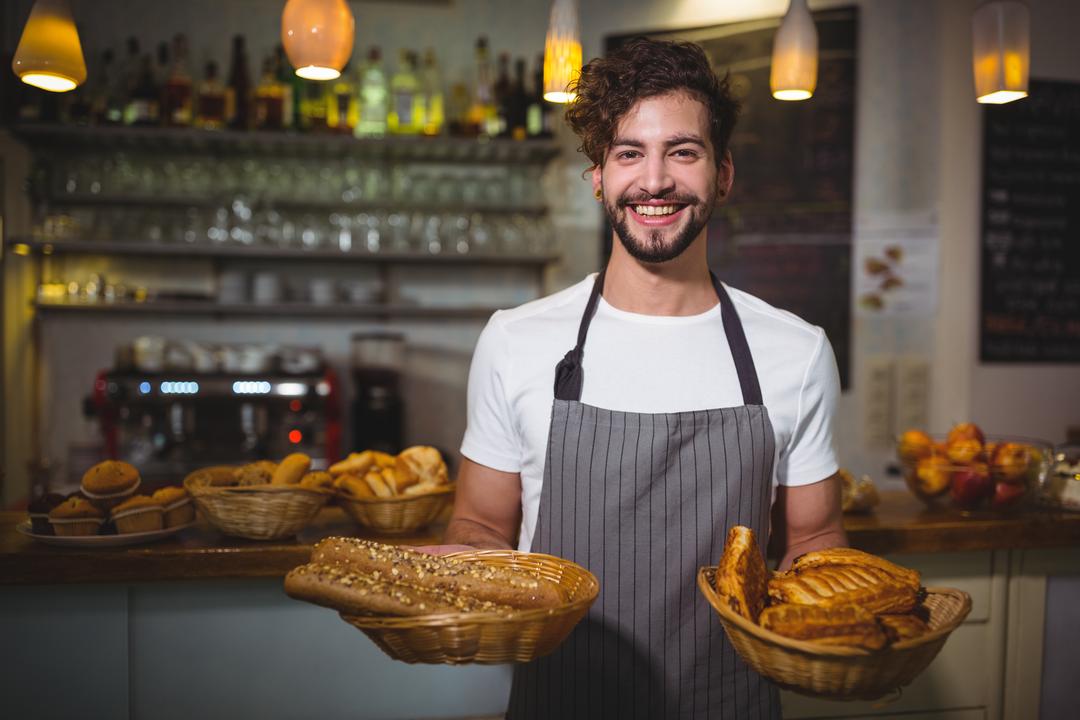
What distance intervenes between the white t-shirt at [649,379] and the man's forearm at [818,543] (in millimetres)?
106

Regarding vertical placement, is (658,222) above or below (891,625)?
above

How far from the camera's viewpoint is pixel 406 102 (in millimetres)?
3832

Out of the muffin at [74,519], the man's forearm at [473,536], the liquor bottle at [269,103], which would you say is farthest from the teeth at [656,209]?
the liquor bottle at [269,103]

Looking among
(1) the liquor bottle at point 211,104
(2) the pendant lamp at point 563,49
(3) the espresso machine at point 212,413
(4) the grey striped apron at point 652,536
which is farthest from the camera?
(1) the liquor bottle at point 211,104

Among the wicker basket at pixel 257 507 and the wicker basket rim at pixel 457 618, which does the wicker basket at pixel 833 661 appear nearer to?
the wicker basket rim at pixel 457 618

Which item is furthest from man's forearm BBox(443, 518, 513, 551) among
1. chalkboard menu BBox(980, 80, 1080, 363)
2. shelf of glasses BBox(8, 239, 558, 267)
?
chalkboard menu BBox(980, 80, 1080, 363)

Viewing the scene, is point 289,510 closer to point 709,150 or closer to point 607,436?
point 607,436

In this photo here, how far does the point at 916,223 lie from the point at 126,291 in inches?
132

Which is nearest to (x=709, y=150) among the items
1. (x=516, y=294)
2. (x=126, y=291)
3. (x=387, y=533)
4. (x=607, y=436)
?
(x=607, y=436)

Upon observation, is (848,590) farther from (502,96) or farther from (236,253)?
(502,96)

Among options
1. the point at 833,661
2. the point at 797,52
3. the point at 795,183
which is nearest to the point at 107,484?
the point at 833,661

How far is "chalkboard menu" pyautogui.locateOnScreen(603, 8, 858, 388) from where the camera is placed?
380 centimetres

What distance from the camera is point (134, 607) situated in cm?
182

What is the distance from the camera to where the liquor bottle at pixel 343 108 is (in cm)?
377
